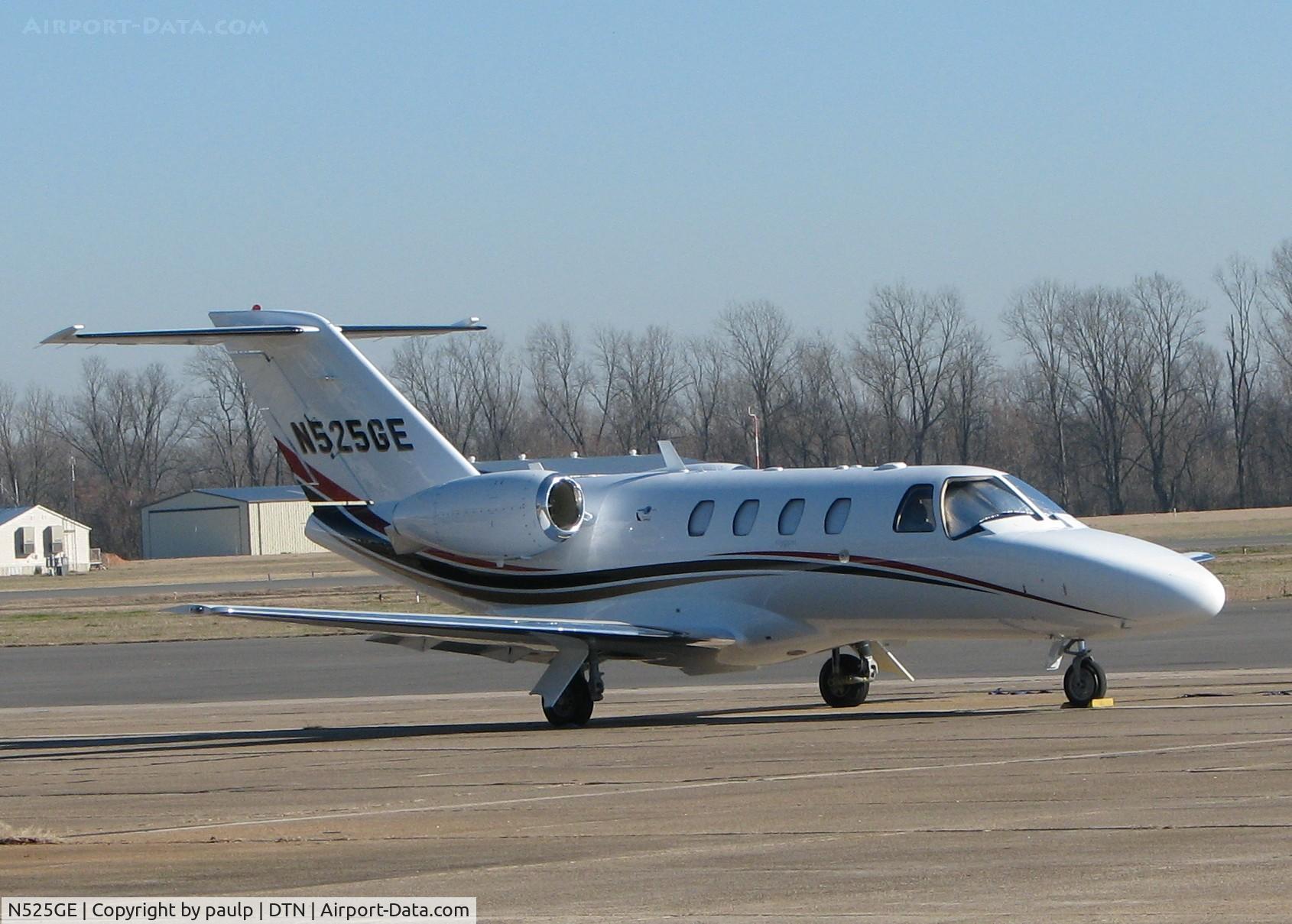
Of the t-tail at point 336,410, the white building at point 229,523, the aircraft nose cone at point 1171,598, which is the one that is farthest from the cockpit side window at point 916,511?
the white building at point 229,523

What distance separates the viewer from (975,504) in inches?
690

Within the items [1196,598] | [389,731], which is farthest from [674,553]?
[1196,598]

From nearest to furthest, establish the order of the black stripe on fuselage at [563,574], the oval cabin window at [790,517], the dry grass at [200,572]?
the black stripe on fuselage at [563,574] → the oval cabin window at [790,517] → the dry grass at [200,572]

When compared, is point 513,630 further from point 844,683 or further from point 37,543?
point 37,543

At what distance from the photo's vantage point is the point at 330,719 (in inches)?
794

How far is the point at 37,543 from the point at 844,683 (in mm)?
82314

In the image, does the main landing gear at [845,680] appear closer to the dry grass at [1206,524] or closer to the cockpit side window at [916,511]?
the cockpit side window at [916,511]

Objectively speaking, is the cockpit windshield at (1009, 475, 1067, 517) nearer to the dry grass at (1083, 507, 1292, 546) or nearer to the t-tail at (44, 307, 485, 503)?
the t-tail at (44, 307, 485, 503)

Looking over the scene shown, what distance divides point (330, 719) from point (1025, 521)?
814cm

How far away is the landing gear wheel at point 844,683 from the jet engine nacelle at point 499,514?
3173 millimetres

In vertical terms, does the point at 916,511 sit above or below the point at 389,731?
above

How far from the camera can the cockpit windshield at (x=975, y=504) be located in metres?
17.4

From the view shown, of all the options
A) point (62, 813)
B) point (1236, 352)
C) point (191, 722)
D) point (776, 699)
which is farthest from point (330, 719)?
point (1236, 352)


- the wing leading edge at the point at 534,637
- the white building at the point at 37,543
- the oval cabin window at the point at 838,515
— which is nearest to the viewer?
the wing leading edge at the point at 534,637
